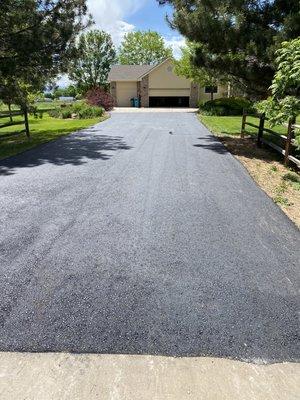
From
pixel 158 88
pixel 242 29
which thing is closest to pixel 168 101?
pixel 158 88

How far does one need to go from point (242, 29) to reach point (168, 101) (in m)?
35.6

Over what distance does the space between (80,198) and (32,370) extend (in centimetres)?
430

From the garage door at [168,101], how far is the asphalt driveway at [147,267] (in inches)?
1552

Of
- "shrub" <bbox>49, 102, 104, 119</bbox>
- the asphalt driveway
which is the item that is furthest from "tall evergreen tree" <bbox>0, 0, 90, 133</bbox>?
"shrub" <bbox>49, 102, 104, 119</bbox>

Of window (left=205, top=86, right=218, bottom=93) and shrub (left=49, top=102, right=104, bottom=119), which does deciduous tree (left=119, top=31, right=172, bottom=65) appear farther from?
shrub (left=49, top=102, right=104, bottom=119)

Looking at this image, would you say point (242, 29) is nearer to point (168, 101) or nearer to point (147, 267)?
point (147, 267)

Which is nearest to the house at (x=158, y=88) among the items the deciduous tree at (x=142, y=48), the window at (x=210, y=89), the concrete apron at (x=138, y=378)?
the window at (x=210, y=89)

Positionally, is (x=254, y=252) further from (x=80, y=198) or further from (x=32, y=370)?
(x=80, y=198)

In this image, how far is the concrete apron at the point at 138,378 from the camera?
8.71 ft

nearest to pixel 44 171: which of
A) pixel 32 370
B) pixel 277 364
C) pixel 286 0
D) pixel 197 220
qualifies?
pixel 197 220

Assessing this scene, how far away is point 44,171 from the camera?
30.0 feet

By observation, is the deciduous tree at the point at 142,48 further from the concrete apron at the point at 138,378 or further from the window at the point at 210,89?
the concrete apron at the point at 138,378

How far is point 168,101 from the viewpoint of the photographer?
151 feet

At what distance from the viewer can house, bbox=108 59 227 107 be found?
44.2 m
